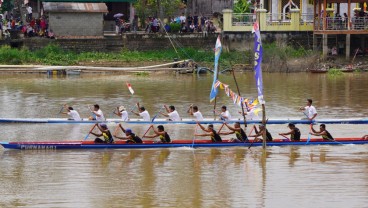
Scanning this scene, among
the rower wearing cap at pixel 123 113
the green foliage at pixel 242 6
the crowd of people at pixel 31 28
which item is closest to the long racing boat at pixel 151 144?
the rower wearing cap at pixel 123 113

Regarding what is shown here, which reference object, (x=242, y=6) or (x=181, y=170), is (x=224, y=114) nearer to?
(x=181, y=170)

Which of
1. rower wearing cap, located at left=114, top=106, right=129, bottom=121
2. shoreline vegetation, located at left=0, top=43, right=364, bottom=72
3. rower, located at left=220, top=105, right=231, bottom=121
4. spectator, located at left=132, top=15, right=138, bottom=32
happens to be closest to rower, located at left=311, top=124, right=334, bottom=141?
rower, located at left=220, top=105, right=231, bottom=121

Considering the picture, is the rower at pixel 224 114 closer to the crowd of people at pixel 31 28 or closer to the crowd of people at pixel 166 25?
the crowd of people at pixel 166 25

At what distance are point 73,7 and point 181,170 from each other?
88.3 feet

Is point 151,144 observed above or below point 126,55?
below

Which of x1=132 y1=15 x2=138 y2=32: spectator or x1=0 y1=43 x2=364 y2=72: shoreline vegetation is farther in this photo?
x1=132 y1=15 x2=138 y2=32: spectator

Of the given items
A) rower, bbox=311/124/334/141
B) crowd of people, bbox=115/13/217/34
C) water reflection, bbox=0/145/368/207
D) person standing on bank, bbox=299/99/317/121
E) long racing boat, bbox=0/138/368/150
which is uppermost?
crowd of people, bbox=115/13/217/34

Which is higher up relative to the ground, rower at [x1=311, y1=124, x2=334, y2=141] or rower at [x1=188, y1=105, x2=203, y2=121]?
rower at [x1=188, y1=105, x2=203, y2=121]

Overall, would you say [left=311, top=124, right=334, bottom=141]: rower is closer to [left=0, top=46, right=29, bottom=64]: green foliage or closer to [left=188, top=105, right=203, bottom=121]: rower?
[left=188, top=105, right=203, bottom=121]: rower

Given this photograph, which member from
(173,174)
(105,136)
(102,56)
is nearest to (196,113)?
(105,136)

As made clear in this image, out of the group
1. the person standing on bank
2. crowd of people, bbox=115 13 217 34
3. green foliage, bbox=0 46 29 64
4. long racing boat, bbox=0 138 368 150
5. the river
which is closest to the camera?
the river

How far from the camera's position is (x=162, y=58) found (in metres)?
48.8

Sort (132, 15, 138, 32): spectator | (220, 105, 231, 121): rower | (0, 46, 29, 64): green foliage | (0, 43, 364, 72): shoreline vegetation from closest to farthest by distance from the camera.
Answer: (220, 105, 231, 121): rower → (0, 46, 29, 64): green foliage → (0, 43, 364, 72): shoreline vegetation → (132, 15, 138, 32): spectator

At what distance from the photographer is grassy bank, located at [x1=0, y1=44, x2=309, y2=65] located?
46844 mm
